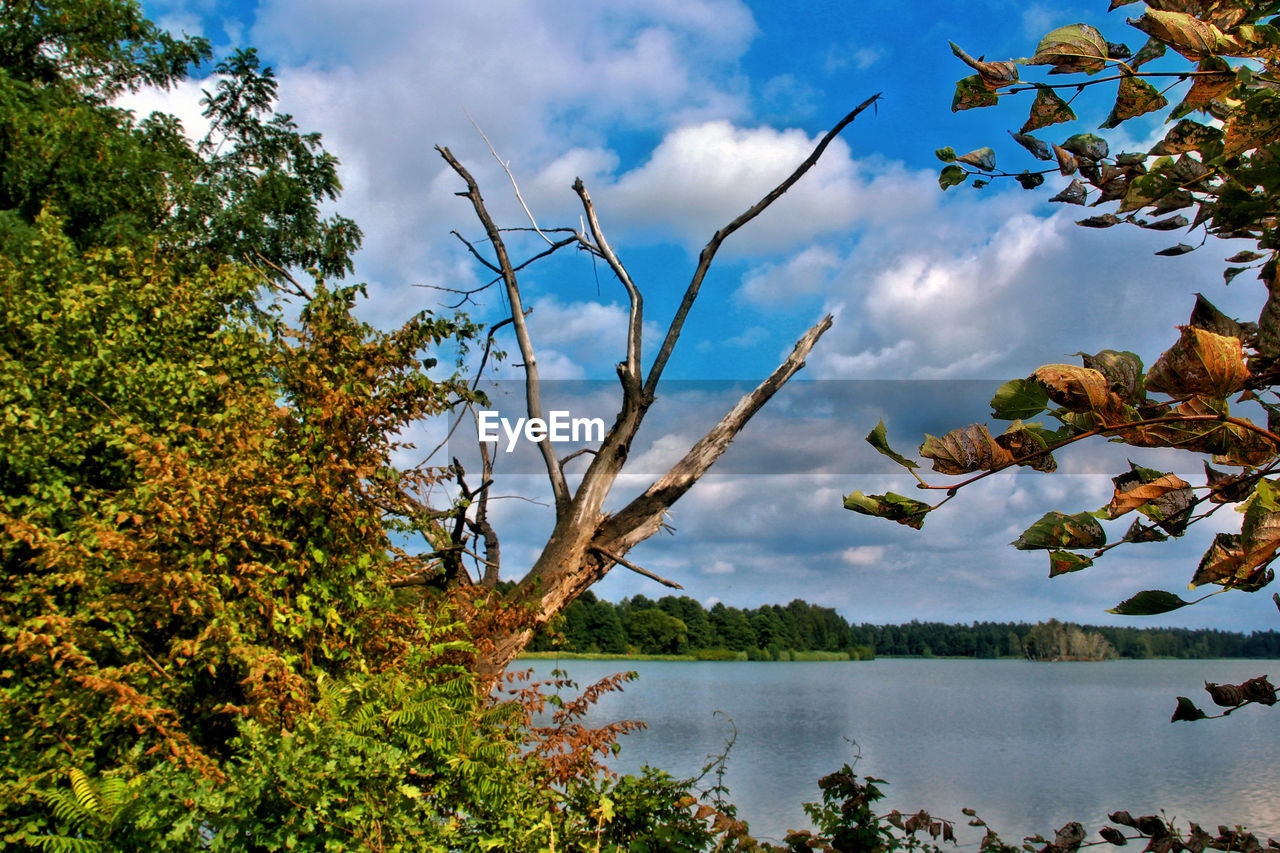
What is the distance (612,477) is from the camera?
17.1 ft

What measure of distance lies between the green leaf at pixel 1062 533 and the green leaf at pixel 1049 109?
0.66 m

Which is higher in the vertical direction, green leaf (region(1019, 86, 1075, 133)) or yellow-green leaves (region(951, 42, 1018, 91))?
green leaf (region(1019, 86, 1075, 133))

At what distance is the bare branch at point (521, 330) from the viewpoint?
17.3 ft

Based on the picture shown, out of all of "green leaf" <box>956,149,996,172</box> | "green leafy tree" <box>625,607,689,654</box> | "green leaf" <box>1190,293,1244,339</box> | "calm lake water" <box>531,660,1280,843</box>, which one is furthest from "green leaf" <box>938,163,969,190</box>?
"green leafy tree" <box>625,607,689,654</box>

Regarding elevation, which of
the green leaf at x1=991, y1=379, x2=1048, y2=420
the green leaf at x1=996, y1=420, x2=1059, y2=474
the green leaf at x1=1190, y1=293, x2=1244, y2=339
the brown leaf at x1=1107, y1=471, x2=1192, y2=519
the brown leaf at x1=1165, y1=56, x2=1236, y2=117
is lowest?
the brown leaf at x1=1107, y1=471, x2=1192, y2=519

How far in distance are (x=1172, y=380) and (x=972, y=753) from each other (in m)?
14.6

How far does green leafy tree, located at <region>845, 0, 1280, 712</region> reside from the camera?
2.68 ft

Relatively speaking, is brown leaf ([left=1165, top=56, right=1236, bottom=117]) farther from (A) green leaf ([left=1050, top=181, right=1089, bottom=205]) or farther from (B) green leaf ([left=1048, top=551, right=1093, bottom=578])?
(B) green leaf ([left=1048, top=551, right=1093, bottom=578])

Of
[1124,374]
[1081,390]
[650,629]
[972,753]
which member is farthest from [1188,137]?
[650,629]

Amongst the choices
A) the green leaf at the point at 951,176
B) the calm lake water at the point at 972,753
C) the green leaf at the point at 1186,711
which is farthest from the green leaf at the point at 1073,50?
the calm lake water at the point at 972,753

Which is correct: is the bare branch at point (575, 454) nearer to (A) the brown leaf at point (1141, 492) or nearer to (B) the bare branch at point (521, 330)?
(B) the bare branch at point (521, 330)

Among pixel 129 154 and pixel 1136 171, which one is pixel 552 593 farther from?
pixel 129 154

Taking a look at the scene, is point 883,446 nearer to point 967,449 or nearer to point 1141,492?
point 967,449

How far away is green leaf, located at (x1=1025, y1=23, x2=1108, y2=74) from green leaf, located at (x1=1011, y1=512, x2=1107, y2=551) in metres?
0.55
